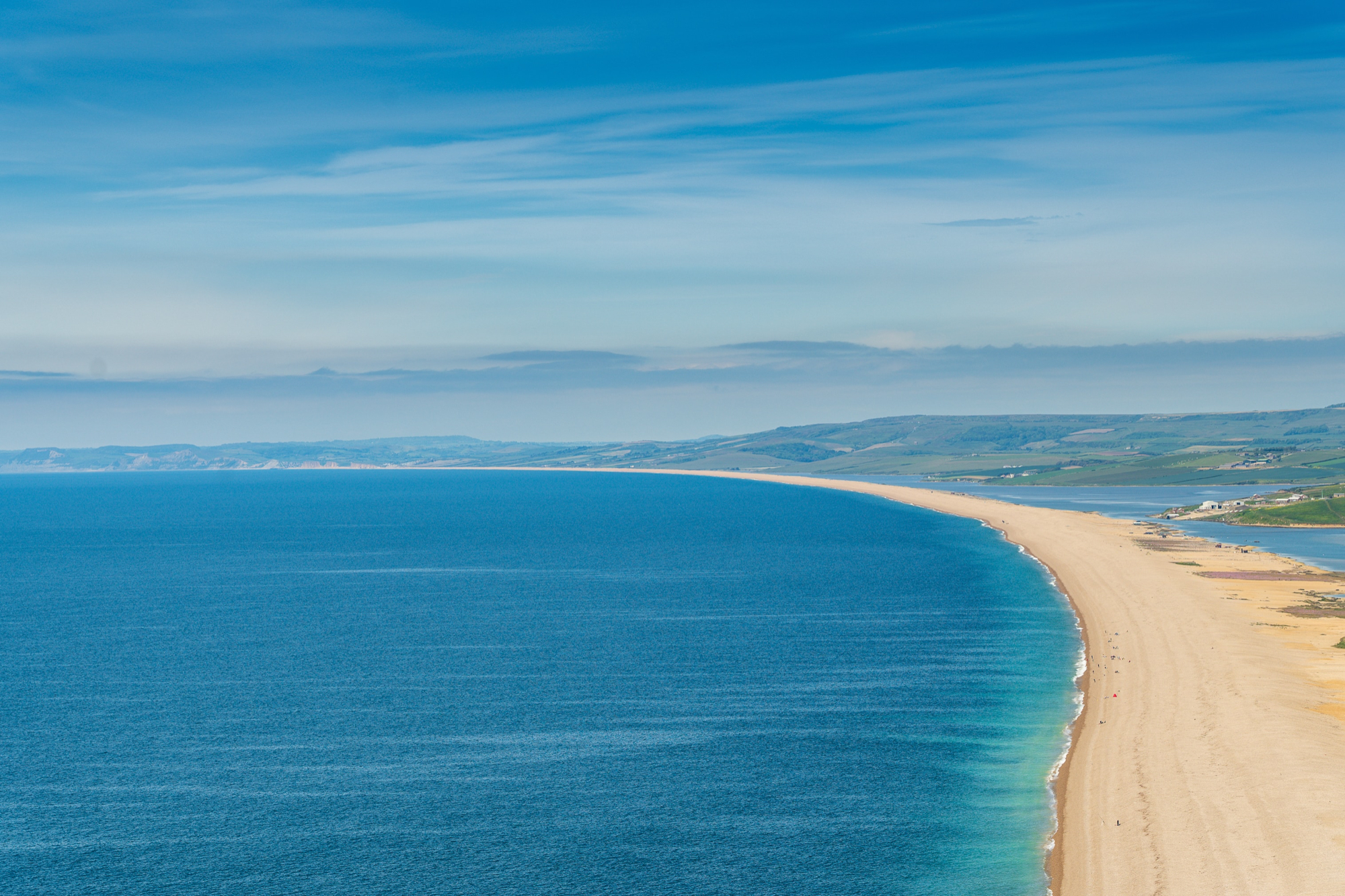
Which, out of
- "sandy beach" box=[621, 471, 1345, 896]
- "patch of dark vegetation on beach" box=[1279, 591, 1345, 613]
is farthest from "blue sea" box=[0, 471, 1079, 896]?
"patch of dark vegetation on beach" box=[1279, 591, 1345, 613]

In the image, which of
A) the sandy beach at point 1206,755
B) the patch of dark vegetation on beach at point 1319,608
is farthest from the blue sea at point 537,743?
the patch of dark vegetation on beach at point 1319,608

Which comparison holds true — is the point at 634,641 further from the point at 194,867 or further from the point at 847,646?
the point at 194,867

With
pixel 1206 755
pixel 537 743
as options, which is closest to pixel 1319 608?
pixel 1206 755

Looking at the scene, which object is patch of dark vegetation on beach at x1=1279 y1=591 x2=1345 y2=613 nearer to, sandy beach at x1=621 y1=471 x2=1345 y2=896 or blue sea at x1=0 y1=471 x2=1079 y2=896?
sandy beach at x1=621 y1=471 x2=1345 y2=896

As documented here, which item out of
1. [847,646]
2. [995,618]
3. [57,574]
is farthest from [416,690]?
[57,574]

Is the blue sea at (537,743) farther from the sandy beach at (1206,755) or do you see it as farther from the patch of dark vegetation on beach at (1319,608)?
the patch of dark vegetation on beach at (1319,608)

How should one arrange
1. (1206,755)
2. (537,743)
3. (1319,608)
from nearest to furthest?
(1206,755), (537,743), (1319,608)

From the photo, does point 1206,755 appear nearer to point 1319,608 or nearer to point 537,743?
point 537,743
